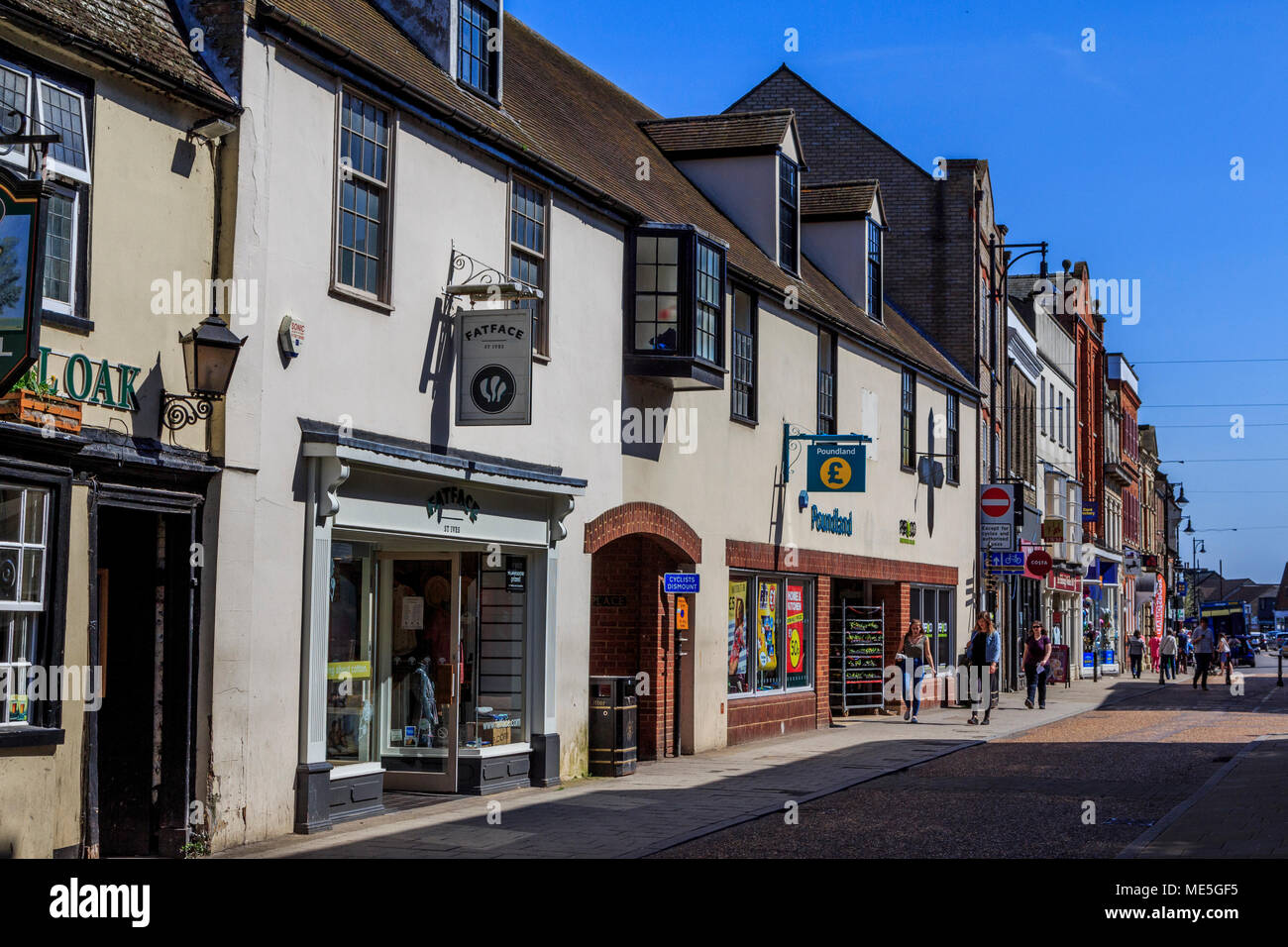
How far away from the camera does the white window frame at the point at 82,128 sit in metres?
9.65

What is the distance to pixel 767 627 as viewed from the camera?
852 inches

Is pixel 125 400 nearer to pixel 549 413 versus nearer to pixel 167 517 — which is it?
pixel 167 517

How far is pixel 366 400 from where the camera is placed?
41.3ft

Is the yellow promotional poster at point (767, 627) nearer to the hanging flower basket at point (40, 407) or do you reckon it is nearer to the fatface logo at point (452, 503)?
the fatface logo at point (452, 503)

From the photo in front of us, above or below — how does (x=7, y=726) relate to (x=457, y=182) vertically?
below

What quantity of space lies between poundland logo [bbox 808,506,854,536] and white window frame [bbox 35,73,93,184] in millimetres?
14437

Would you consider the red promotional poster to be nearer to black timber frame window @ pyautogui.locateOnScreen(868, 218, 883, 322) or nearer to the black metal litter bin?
the black metal litter bin

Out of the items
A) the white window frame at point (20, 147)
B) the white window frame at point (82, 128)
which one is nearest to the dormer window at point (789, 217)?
the white window frame at point (82, 128)

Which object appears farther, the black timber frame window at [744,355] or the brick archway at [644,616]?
the black timber frame window at [744,355]

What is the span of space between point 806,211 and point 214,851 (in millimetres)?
19224

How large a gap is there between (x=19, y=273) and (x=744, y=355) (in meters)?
12.6

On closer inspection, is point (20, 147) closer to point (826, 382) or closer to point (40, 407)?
point (40, 407)

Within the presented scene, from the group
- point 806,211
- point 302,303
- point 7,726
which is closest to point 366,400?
point 302,303

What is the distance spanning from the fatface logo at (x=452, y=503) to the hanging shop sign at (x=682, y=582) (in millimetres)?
4079
